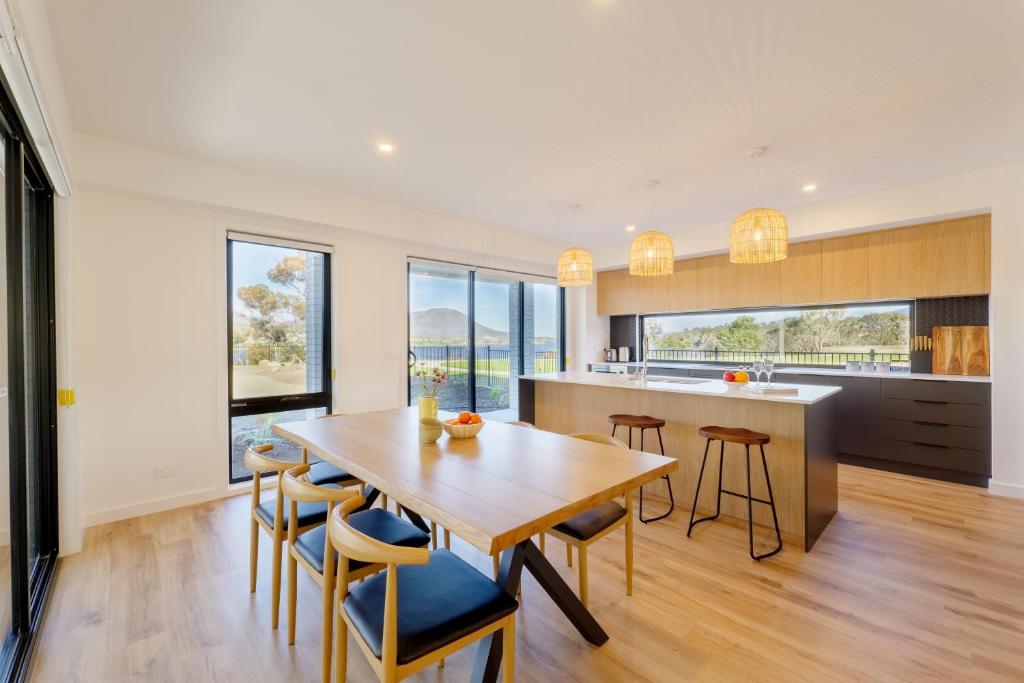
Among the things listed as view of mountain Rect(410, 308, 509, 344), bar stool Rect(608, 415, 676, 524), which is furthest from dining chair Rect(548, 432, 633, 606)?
view of mountain Rect(410, 308, 509, 344)

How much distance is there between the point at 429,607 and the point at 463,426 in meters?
1.00

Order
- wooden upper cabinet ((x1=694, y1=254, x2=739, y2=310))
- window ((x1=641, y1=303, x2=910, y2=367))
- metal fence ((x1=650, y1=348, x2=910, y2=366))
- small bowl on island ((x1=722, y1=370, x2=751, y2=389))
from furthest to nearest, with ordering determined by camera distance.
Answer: wooden upper cabinet ((x1=694, y1=254, x2=739, y2=310))
metal fence ((x1=650, y1=348, x2=910, y2=366))
window ((x1=641, y1=303, x2=910, y2=367))
small bowl on island ((x1=722, y1=370, x2=751, y2=389))

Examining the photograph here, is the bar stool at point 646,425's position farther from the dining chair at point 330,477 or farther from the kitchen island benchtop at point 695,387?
the dining chair at point 330,477

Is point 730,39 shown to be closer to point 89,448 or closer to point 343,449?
point 343,449

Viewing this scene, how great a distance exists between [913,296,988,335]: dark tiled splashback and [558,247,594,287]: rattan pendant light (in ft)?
11.0

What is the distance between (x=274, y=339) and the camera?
399 centimetres

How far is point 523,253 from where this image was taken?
5.77 m

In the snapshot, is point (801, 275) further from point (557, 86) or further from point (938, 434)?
Answer: point (557, 86)

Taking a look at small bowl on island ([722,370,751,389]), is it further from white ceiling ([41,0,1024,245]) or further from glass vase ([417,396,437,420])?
glass vase ([417,396,437,420])

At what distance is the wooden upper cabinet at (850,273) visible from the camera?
3.91 metres

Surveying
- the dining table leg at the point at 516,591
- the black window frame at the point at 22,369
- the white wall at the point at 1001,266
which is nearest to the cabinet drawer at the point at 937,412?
the white wall at the point at 1001,266

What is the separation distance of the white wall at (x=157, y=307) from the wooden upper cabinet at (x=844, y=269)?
15.6ft

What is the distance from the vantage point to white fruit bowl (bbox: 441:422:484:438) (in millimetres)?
2260

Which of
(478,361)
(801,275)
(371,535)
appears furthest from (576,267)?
(801,275)
